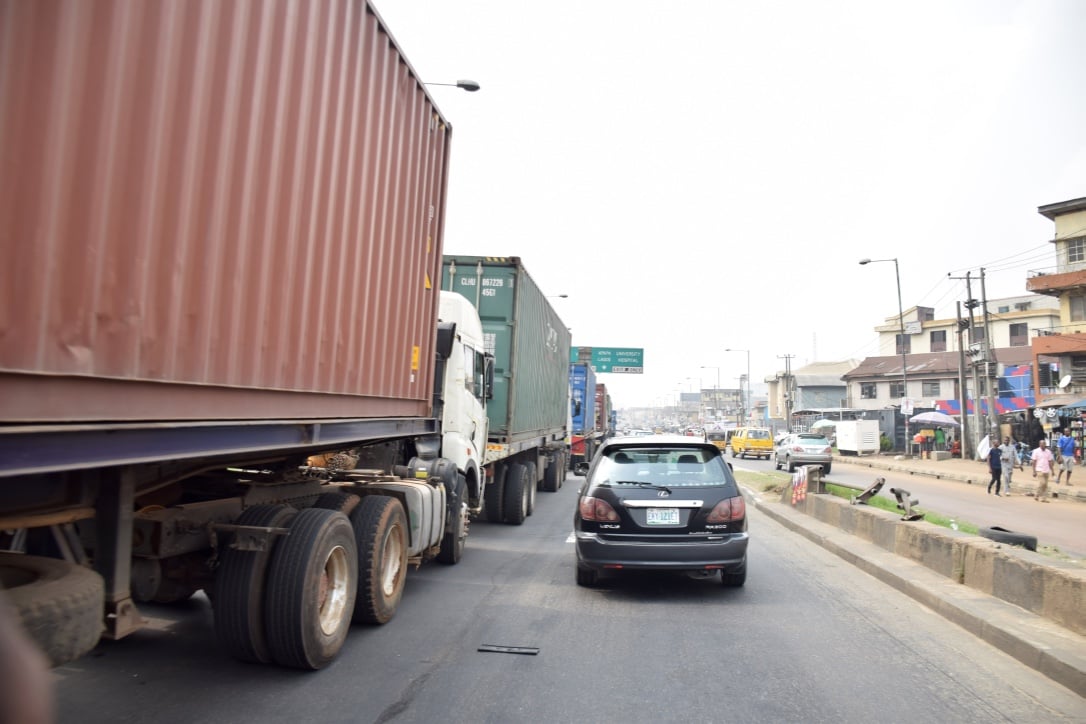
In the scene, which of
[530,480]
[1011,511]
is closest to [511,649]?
[530,480]

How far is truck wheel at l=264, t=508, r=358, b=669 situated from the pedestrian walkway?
2115 cm

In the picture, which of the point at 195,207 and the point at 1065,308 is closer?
the point at 195,207

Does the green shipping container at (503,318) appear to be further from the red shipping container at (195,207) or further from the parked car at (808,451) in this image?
the parked car at (808,451)

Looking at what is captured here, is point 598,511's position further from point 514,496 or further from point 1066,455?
point 1066,455

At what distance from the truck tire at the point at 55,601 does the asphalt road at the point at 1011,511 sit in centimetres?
1133

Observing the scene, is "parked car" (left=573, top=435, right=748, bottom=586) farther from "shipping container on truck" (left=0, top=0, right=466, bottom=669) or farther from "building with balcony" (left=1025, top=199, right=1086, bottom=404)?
"building with balcony" (left=1025, top=199, right=1086, bottom=404)

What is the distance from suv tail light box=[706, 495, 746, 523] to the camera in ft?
22.0

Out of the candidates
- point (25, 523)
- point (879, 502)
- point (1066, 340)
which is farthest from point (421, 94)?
point (1066, 340)

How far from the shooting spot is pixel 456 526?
8.12 m

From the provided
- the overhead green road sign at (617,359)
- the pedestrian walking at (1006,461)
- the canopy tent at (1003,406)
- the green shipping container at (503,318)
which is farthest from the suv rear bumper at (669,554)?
the overhead green road sign at (617,359)

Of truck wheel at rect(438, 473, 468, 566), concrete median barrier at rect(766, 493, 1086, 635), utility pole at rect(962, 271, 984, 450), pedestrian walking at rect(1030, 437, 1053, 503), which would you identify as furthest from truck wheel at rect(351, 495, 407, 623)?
utility pole at rect(962, 271, 984, 450)

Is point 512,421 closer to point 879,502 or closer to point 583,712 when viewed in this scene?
point 879,502

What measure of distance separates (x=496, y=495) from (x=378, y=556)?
6.48m

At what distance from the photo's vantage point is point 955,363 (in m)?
56.5
